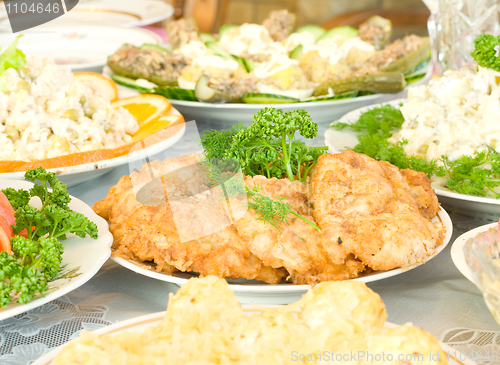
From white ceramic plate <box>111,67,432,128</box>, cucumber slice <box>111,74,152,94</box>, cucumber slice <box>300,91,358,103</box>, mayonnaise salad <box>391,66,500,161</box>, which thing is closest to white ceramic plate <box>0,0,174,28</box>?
cucumber slice <box>111,74,152,94</box>

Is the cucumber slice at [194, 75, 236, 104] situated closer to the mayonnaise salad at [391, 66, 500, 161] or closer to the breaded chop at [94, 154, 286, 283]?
the mayonnaise salad at [391, 66, 500, 161]

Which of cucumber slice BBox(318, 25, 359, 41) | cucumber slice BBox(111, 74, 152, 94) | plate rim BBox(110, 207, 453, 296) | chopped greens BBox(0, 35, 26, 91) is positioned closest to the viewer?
plate rim BBox(110, 207, 453, 296)

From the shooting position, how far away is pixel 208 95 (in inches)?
114

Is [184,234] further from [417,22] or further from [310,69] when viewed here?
[417,22]

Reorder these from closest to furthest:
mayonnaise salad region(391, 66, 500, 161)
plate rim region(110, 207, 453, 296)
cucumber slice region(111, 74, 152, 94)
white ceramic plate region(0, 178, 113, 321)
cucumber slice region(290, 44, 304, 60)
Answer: white ceramic plate region(0, 178, 113, 321) < plate rim region(110, 207, 453, 296) < mayonnaise salad region(391, 66, 500, 161) < cucumber slice region(111, 74, 152, 94) < cucumber slice region(290, 44, 304, 60)

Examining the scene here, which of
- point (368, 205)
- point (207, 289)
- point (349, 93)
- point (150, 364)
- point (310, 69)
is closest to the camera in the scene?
point (150, 364)

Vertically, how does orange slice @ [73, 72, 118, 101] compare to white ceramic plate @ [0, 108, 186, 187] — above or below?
above

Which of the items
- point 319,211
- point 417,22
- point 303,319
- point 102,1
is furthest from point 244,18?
point 303,319

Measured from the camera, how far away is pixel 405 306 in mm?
1441

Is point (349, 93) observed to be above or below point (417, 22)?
above

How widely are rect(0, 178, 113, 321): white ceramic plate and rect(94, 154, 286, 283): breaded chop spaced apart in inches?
2.3

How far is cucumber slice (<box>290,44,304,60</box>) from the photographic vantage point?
371 cm

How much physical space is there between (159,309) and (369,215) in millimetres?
661

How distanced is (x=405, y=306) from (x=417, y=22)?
23.6ft
